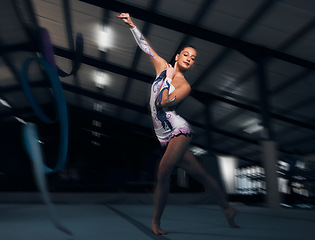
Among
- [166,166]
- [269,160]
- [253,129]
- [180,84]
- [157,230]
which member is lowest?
[157,230]

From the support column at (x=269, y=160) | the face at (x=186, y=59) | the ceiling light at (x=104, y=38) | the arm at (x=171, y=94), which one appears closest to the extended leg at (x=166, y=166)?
the arm at (x=171, y=94)

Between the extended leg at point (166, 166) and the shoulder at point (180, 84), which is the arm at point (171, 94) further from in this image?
the extended leg at point (166, 166)

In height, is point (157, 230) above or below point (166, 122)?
below

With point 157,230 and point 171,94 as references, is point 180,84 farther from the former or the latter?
point 157,230

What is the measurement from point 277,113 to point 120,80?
6299mm

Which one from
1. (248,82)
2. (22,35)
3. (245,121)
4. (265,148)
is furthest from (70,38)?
(245,121)

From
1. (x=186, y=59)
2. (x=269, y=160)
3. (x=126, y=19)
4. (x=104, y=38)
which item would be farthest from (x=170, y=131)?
(x=104, y=38)

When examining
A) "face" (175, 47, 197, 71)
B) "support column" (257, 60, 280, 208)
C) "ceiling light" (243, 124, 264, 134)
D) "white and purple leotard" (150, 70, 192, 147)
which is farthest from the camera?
"ceiling light" (243, 124, 264, 134)

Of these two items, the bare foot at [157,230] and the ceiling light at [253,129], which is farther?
the ceiling light at [253,129]

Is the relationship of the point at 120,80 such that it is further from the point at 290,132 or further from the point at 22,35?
the point at 290,132

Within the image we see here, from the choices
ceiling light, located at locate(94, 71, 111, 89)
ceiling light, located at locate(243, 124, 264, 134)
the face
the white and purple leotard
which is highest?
ceiling light, located at locate(94, 71, 111, 89)

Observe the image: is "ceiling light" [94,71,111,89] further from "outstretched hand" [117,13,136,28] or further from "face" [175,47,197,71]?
"face" [175,47,197,71]

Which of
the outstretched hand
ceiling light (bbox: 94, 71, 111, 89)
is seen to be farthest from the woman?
ceiling light (bbox: 94, 71, 111, 89)

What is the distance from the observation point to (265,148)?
662cm
